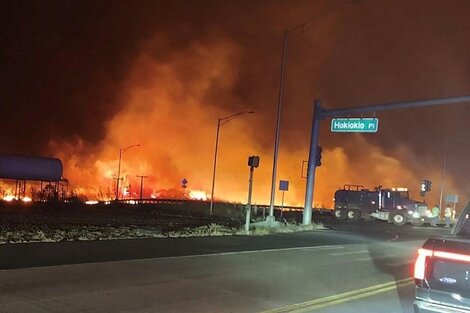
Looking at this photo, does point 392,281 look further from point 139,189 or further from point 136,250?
point 139,189

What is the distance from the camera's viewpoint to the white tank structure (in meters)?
51.2

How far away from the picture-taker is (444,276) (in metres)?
6.22

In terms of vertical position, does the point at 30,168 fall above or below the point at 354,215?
above

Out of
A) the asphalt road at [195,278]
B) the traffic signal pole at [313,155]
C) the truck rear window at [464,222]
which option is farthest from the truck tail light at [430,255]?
the traffic signal pole at [313,155]

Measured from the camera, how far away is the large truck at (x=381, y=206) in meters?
43.0

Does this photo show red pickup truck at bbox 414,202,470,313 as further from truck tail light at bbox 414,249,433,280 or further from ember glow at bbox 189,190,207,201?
ember glow at bbox 189,190,207,201

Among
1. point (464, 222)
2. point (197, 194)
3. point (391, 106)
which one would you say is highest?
point (391, 106)

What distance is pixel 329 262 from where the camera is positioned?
15125mm

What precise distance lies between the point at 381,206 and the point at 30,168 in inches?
1217

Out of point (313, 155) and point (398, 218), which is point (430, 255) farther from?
point (398, 218)

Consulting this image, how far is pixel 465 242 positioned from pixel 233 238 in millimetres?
14278

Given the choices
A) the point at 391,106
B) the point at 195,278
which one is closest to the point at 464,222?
the point at 195,278

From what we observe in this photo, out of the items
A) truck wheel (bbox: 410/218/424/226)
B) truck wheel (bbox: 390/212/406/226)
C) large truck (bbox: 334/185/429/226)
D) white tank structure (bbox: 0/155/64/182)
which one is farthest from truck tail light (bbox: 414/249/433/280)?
white tank structure (bbox: 0/155/64/182)

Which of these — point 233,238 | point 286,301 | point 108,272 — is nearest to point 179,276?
point 108,272
